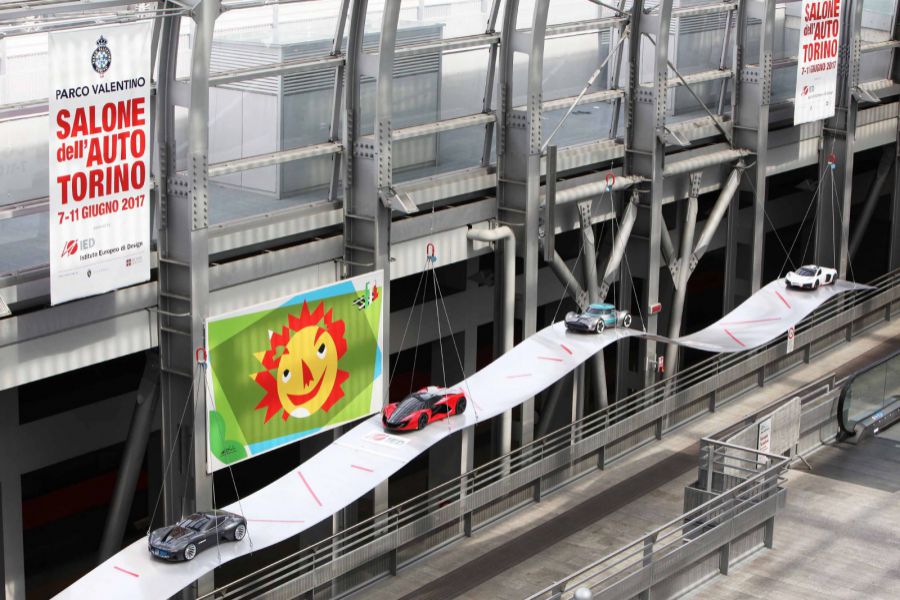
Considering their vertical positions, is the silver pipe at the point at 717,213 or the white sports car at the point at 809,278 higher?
the silver pipe at the point at 717,213

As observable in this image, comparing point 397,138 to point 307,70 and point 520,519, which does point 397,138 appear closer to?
point 307,70

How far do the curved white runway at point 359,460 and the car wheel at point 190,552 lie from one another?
0.25 feet

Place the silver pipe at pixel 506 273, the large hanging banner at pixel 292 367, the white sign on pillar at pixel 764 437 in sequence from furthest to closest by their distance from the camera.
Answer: the silver pipe at pixel 506 273 → the white sign on pillar at pixel 764 437 → the large hanging banner at pixel 292 367

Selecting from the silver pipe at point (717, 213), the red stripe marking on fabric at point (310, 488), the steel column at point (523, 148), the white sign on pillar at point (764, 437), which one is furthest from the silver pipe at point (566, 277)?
the red stripe marking on fabric at point (310, 488)

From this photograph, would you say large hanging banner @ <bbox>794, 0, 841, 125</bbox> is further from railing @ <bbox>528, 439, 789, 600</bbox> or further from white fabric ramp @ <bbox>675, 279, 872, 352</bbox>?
railing @ <bbox>528, 439, 789, 600</bbox>

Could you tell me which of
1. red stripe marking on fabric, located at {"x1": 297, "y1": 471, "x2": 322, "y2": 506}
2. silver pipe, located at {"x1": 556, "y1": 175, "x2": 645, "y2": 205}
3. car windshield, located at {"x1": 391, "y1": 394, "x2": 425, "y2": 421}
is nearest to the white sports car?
silver pipe, located at {"x1": 556, "y1": 175, "x2": 645, "y2": 205}

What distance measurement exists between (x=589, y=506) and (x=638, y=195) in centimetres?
625

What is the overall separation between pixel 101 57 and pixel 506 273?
8.83 m

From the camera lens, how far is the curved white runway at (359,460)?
56.4 ft

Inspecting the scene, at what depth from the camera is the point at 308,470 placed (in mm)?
19516

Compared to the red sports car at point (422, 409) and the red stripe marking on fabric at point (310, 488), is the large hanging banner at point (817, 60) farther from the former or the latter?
the red stripe marking on fabric at point (310, 488)

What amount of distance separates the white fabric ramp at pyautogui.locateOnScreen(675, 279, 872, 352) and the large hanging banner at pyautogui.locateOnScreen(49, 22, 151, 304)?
953 centimetres

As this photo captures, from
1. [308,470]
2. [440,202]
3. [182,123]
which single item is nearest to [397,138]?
[440,202]

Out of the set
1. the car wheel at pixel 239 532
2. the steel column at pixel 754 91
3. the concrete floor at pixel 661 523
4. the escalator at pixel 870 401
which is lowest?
the concrete floor at pixel 661 523
